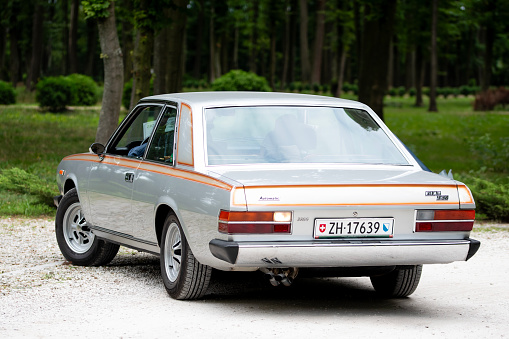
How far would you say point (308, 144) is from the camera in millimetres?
6449

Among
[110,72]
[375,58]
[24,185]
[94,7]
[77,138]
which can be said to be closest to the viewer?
[24,185]

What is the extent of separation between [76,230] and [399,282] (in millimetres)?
3307

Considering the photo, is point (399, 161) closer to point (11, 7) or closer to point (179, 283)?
point (179, 283)

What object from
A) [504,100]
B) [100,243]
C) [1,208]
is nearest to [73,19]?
[504,100]

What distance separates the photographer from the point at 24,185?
1194 centimetres

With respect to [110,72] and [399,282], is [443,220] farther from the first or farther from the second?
[110,72]

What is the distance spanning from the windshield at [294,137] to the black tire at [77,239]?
218 cm

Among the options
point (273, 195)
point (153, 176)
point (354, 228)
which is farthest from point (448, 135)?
point (273, 195)

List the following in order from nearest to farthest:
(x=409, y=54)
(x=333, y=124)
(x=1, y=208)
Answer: (x=333, y=124), (x=1, y=208), (x=409, y=54)

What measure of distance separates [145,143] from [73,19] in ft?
141

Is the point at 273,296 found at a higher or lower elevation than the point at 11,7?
lower

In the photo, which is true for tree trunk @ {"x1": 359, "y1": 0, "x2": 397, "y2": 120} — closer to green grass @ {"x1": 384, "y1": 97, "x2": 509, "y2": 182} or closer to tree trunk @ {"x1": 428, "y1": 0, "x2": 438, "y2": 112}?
green grass @ {"x1": 384, "y1": 97, "x2": 509, "y2": 182}

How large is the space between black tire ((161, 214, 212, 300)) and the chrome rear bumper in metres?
0.56

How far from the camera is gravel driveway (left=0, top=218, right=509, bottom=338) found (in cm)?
542
